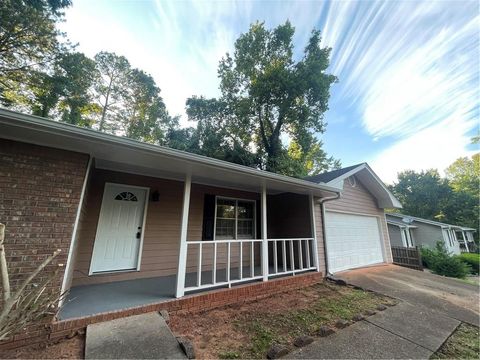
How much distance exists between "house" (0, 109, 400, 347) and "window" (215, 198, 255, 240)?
0.03m

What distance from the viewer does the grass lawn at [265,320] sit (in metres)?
2.49

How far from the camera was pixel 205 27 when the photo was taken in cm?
716

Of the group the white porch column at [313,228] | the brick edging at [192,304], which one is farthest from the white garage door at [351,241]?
the brick edging at [192,304]

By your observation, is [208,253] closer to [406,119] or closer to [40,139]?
[40,139]

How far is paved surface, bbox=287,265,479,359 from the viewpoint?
2496mm

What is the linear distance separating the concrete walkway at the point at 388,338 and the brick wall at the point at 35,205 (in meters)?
3.27

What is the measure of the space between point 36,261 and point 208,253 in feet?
11.8

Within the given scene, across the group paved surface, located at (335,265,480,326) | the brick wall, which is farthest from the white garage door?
the brick wall

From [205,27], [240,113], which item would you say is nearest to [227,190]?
[205,27]

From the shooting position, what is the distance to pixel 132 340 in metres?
2.34

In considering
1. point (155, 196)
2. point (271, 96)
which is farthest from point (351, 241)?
point (271, 96)

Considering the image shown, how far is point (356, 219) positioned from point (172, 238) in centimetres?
656

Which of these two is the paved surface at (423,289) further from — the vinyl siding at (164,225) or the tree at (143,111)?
the tree at (143,111)

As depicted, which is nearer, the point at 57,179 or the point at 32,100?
the point at 57,179
